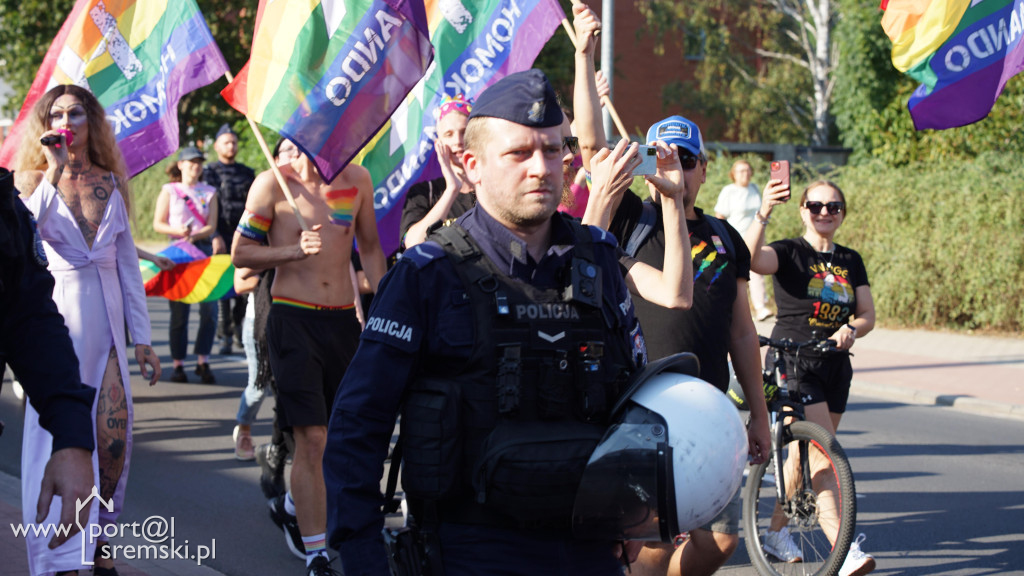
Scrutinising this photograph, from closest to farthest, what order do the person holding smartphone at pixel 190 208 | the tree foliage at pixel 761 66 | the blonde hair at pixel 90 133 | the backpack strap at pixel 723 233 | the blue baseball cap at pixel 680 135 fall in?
the blue baseball cap at pixel 680 135 < the backpack strap at pixel 723 233 < the blonde hair at pixel 90 133 < the person holding smartphone at pixel 190 208 < the tree foliage at pixel 761 66

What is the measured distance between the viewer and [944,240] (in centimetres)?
1400

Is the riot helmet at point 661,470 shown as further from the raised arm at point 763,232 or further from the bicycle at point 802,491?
the bicycle at point 802,491

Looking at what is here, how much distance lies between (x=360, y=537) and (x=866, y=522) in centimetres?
459

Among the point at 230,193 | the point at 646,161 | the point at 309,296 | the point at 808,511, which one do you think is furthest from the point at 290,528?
the point at 230,193

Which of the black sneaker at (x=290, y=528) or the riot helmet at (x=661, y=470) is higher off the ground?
the riot helmet at (x=661, y=470)

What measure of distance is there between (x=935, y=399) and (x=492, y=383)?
356 inches

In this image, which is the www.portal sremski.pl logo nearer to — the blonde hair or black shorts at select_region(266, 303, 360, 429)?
black shorts at select_region(266, 303, 360, 429)

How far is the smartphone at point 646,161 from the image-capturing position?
316 cm

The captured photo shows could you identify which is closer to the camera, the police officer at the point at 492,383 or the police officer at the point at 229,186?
the police officer at the point at 492,383

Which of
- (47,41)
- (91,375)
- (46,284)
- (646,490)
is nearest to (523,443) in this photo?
(646,490)

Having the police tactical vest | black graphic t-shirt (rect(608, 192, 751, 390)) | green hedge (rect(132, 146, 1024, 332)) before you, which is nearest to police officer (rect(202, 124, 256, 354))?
black graphic t-shirt (rect(608, 192, 751, 390))

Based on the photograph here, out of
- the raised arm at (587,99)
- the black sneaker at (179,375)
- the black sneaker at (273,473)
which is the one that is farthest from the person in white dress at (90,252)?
the black sneaker at (179,375)

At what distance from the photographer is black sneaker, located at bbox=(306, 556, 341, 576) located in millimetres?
4691

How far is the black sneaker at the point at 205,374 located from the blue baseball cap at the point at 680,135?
7374 mm
